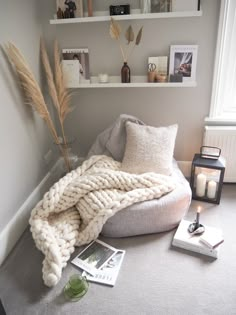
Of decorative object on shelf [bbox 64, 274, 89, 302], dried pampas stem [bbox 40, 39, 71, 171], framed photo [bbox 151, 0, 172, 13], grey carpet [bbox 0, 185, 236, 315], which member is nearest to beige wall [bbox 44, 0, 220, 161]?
framed photo [bbox 151, 0, 172, 13]

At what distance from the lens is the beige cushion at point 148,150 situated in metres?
2.02

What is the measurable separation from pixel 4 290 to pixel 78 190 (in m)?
0.72

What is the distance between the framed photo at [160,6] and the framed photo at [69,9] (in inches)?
22.1

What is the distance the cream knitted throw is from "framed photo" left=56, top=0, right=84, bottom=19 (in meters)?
1.26

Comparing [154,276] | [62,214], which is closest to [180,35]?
[62,214]

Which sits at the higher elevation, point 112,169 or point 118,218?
point 112,169

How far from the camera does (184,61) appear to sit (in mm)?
2133

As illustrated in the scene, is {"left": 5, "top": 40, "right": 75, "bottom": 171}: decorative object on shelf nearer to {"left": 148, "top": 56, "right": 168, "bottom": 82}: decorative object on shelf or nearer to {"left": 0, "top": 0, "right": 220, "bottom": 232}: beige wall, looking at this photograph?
{"left": 0, "top": 0, "right": 220, "bottom": 232}: beige wall

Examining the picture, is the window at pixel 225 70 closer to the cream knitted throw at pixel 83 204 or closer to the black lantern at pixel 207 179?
the black lantern at pixel 207 179

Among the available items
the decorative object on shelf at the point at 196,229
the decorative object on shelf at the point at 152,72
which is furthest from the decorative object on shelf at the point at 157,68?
the decorative object on shelf at the point at 196,229

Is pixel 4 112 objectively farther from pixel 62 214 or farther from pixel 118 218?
pixel 118 218

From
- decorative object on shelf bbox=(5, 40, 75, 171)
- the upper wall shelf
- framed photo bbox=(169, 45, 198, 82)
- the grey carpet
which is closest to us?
the grey carpet

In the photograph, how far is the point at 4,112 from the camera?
1.71 metres

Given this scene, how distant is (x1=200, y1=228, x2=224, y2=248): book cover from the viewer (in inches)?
64.7
